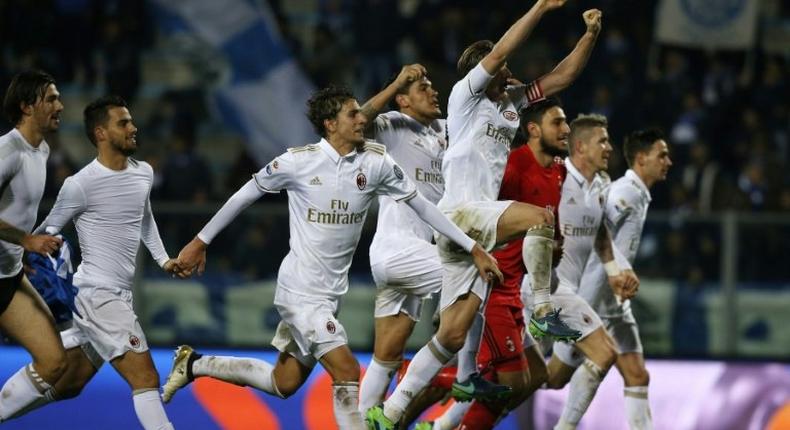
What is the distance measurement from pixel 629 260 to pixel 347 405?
104 inches

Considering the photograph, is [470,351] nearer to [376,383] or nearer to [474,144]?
[376,383]

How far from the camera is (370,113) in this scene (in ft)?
25.9

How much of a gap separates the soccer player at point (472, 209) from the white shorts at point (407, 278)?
417mm

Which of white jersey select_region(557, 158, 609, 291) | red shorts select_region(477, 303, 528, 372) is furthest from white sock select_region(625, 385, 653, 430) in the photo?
red shorts select_region(477, 303, 528, 372)

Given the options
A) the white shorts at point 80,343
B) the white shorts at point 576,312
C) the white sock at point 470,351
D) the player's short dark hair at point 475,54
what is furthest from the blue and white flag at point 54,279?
the white shorts at point 576,312

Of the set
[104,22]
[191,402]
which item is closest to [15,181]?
[191,402]

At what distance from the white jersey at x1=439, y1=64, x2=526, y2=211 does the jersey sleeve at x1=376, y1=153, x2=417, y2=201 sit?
29 cm

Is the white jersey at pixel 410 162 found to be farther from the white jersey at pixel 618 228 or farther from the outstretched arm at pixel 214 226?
the white jersey at pixel 618 228

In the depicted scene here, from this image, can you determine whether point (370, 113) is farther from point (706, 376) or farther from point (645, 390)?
point (706, 376)

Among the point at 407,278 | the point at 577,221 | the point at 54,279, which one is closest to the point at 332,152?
the point at 407,278

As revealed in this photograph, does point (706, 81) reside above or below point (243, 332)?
above

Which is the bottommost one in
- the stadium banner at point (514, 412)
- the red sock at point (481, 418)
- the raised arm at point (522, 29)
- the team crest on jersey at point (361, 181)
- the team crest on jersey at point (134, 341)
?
the stadium banner at point (514, 412)

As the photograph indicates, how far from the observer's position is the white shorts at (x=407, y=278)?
7.86m

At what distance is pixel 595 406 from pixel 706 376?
79 cm
